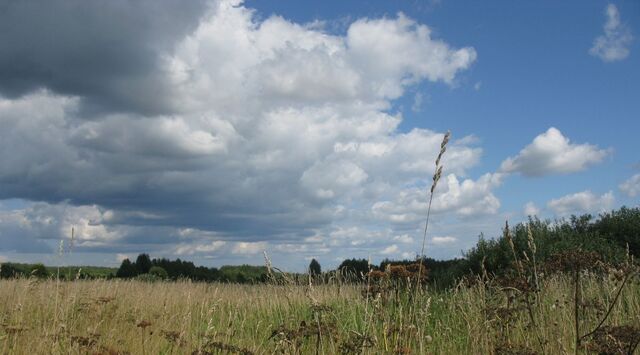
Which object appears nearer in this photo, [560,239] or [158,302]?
[158,302]

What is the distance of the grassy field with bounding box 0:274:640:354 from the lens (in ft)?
13.6

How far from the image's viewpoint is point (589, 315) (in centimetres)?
666

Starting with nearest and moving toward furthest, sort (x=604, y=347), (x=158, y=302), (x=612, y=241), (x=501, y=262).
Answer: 1. (x=604, y=347)
2. (x=158, y=302)
3. (x=501, y=262)
4. (x=612, y=241)

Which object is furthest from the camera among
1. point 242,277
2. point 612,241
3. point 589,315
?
point 242,277

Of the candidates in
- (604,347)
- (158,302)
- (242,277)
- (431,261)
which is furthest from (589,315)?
(242,277)

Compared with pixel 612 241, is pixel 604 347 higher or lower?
lower

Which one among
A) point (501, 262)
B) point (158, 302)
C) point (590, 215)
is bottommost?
point (158, 302)

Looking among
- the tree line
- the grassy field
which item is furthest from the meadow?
the tree line

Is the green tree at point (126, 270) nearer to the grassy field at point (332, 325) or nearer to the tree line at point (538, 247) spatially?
the tree line at point (538, 247)

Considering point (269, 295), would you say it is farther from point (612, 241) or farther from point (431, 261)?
point (612, 241)

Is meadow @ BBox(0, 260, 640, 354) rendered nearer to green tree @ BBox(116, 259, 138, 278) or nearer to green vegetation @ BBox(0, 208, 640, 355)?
green vegetation @ BBox(0, 208, 640, 355)

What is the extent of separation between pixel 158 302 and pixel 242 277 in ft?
51.0

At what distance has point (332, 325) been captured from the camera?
15.8 feet

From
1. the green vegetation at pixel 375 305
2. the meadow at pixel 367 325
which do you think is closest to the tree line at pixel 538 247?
the green vegetation at pixel 375 305
